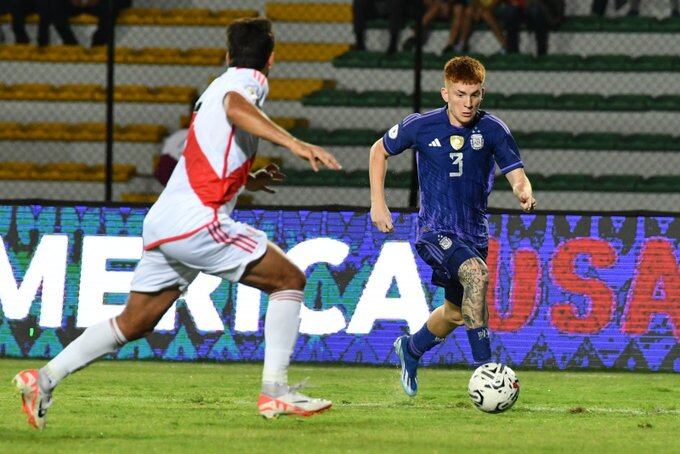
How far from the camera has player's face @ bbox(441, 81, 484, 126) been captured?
7.97m

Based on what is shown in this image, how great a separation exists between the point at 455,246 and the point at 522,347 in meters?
2.85

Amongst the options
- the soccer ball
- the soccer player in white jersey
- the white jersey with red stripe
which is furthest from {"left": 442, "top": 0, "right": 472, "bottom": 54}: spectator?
the white jersey with red stripe

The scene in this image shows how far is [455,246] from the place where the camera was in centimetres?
805

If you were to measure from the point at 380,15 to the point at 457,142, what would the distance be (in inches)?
367

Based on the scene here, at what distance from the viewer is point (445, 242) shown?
26.6ft

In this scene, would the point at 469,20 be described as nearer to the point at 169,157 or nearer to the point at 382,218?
the point at 169,157

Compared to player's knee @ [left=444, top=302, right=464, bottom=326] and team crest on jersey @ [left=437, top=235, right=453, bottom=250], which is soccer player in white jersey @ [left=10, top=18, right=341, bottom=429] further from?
player's knee @ [left=444, top=302, right=464, bottom=326]

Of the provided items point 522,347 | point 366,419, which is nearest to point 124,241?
point 522,347

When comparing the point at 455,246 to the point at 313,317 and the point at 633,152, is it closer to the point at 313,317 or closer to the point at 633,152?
the point at 313,317

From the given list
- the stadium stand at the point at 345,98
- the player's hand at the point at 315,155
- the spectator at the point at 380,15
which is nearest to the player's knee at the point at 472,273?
the player's hand at the point at 315,155

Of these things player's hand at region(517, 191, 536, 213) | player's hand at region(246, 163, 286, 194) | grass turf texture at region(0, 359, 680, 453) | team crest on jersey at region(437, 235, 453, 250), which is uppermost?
player's hand at region(246, 163, 286, 194)

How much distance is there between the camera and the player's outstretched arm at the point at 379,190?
316 inches

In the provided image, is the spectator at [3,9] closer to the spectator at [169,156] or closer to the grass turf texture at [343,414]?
the spectator at [169,156]

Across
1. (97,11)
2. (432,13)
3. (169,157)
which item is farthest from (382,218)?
(97,11)
